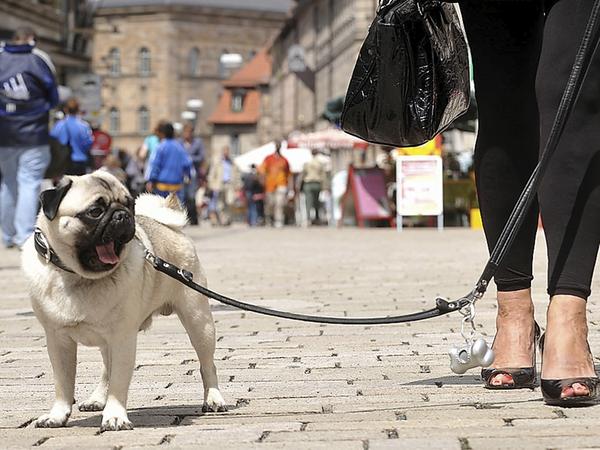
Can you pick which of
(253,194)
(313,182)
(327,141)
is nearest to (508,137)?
(313,182)

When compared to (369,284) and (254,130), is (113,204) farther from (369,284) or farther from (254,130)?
(254,130)

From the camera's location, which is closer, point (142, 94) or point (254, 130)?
point (254, 130)

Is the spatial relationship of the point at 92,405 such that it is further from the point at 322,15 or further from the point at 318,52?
the point at 318,52

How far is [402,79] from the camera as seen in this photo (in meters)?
4.77

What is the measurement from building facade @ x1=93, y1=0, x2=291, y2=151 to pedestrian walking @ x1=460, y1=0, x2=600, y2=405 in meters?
124

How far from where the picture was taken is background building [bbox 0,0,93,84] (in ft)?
141

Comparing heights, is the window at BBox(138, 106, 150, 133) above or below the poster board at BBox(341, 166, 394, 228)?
above

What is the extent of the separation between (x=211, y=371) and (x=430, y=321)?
311cm

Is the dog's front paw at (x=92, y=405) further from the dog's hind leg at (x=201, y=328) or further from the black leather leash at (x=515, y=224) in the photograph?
the black leather leash at (x=515, y=224)

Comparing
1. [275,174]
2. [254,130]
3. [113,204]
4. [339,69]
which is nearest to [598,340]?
[113,204]

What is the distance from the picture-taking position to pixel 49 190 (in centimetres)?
433

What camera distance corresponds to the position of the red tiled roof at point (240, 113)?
118 m

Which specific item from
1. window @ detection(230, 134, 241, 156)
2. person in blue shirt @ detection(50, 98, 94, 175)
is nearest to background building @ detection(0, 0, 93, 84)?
person in blue shirt @ detection(50, 98, 94, 175)

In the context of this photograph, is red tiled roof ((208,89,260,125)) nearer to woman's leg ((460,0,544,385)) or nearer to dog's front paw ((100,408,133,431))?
woman's leg ((460,0,544,385))
